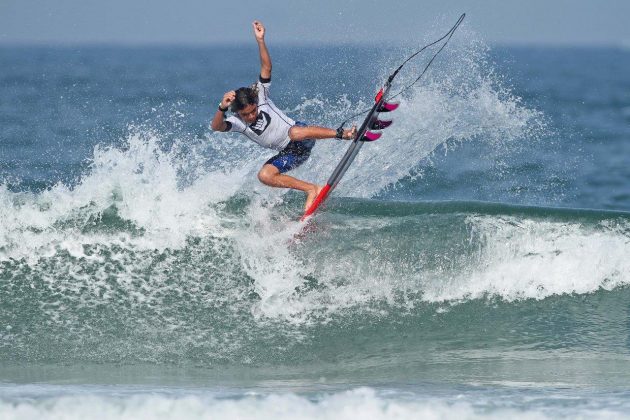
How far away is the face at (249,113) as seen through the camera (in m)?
8.70

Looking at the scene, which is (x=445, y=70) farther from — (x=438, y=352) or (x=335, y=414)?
(x=335, y=414)

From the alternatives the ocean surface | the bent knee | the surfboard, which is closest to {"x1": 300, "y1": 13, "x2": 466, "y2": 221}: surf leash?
the surfboard

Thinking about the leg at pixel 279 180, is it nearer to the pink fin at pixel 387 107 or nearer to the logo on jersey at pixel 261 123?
the logo on jersey at pixel 261 123

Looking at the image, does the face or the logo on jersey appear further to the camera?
the logo on jersey

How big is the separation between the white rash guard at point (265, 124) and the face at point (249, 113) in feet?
0.29

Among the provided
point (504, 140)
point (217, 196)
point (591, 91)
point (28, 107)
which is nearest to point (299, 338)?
point (217, 196)

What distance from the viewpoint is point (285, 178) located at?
9273mm

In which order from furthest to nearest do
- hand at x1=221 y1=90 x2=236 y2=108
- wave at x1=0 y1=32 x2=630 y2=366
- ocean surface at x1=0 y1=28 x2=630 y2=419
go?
hand at x1=221 y1=90 x2=236 y2=108
wave at x1=0 y1=32 x2=630 y2=366
ocean surface at x1=0 y1=28 x2=630 y2=419

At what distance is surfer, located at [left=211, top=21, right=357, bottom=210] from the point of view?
28.5 ft

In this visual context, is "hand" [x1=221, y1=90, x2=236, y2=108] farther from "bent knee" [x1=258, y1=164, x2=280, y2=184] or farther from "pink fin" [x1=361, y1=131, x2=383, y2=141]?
"pink fin" [x1=361, y1=131, x2=383, y2=141]

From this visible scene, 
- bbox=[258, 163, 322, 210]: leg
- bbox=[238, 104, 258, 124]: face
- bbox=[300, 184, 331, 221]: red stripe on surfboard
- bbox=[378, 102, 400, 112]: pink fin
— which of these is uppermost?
bbox=[378, 102, 400, 112]: pink fin

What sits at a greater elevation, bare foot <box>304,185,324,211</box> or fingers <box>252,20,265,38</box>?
fingers <box>252,20,265,38</box>

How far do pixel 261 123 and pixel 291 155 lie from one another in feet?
1.81

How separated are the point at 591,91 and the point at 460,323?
91.8 ft
